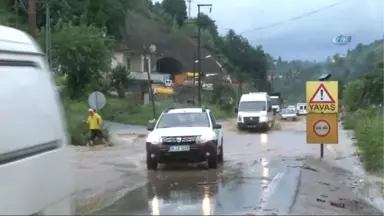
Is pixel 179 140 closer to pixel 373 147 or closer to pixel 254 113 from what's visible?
pixel 373 147

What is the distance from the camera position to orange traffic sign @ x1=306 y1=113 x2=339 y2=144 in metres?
22.3

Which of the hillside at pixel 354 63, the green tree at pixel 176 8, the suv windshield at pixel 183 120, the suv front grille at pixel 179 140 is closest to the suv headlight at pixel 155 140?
the suv front grille at pixel 179 140

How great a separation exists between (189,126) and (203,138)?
1.03 m

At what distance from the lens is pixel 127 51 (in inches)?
3487

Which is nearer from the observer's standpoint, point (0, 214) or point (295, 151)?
point (0, 214)

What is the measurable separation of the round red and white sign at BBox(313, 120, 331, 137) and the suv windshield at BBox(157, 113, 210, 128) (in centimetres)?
417

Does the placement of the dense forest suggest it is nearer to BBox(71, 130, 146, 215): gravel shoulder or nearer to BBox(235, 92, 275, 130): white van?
BBox(71, 130, 146, 215): gravel shoulder

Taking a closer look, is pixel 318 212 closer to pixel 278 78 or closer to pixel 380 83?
pixel 380 83

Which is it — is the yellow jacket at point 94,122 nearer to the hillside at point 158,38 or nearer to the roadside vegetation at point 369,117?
the roadside vegetation at point 369,117

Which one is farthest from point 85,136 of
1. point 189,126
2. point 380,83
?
point 380,83

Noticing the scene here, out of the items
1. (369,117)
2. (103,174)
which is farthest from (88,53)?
(103,174)

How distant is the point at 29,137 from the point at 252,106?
142 ft

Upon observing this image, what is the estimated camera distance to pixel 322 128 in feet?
73.7

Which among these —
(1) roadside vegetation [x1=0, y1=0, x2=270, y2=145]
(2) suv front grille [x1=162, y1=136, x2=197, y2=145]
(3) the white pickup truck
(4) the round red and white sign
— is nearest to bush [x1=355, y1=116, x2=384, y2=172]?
(4) the round red and white sign
